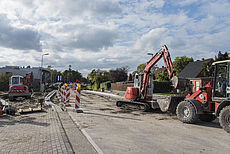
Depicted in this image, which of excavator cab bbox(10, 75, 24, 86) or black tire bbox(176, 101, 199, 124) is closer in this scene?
black tire bbox(176, 101, 199, 124)

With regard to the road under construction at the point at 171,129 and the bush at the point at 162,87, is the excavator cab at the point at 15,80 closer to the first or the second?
the road under construction at the point at 171,129

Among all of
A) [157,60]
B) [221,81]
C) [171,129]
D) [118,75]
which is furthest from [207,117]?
[118,75]

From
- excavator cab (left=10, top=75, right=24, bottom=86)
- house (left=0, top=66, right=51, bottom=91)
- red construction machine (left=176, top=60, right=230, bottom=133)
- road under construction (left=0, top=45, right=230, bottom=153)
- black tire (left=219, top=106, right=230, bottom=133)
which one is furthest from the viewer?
house (left=0, top=66, right=51, bottom=91)

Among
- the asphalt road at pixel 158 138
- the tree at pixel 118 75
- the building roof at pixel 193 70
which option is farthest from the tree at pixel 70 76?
the asphalt road at pixel 158 138

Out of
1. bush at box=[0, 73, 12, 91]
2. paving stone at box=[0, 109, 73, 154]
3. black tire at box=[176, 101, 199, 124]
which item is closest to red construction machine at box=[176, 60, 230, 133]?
black tire at box=[176, 101, 199, 124]

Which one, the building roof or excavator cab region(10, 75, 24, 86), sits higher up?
the building roof

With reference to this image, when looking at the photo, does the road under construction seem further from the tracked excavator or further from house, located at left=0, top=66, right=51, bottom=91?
house, located at left=0, top=66, right=51, bottom=91

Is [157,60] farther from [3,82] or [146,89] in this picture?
[3,82]

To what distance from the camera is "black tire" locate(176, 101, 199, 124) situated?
7.77m

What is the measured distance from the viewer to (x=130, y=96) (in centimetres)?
1259

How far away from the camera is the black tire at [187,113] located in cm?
777

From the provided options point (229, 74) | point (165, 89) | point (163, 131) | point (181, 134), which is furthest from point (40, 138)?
point (165, 89)

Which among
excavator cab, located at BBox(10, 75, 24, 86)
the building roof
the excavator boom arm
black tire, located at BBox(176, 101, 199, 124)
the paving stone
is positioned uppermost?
the building roof

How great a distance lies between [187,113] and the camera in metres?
8.16
